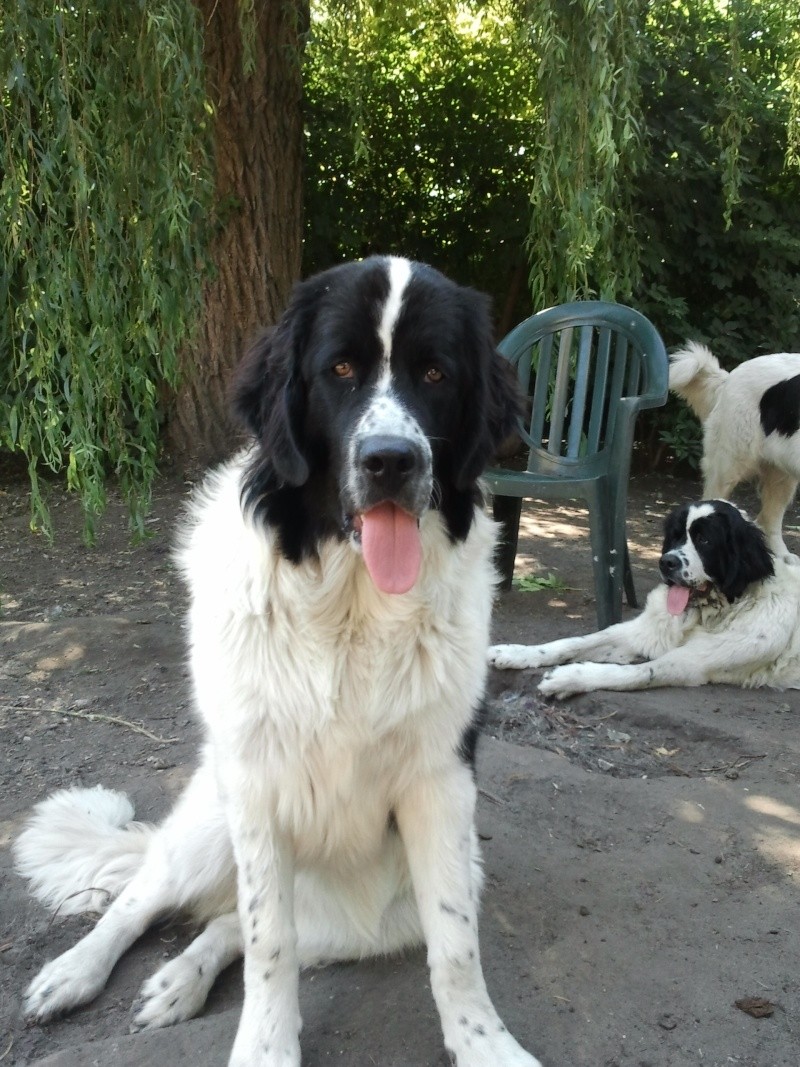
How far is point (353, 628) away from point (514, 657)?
2329mm

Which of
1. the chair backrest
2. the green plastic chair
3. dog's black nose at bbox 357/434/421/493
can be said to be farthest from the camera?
the chair backrest

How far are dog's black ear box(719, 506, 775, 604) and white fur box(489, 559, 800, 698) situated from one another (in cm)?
6

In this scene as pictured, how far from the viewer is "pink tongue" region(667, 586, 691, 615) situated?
170 inches

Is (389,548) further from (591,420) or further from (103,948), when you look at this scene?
(591,420)

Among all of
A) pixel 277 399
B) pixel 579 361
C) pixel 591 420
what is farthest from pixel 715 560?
pixel 277 399

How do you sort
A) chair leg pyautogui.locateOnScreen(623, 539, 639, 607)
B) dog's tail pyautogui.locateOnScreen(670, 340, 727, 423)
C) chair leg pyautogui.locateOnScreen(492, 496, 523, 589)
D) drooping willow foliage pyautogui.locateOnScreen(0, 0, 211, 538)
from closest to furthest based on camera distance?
drooping willow foliage pyautogui.locateOnScreen(0, 0, 211, 538) < chair leg pyautogui.locateOnScreen(492, 496, 523, 589) < chair leg pyautogui.locateOnScreen(623, 539, 639, 607) < dog's tail pyautogui.locateOnScreen(670, 340, 727, 423)

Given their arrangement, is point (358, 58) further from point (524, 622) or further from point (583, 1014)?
point (583, 1014)

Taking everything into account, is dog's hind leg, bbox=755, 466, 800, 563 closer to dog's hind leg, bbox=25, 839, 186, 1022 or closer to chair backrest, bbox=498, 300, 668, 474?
chair backrest, bbox=498, 300, 668, 474

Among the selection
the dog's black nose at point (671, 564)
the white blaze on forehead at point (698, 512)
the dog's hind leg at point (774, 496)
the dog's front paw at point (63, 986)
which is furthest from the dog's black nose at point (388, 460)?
the dog's hind leg at point (774, 496)

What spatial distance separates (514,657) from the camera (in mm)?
4191

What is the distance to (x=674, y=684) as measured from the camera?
163 inches

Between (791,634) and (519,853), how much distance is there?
2107 mm

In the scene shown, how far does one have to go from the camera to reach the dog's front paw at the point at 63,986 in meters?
2.10

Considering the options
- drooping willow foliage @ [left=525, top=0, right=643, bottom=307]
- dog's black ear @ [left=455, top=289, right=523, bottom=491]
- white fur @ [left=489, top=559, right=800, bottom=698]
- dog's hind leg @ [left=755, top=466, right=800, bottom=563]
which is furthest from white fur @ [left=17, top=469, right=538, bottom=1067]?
dog's hind leg @ [left=755, top=466, right=800, bottom=563]
